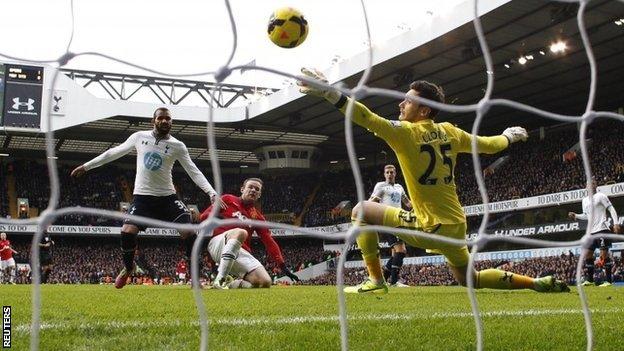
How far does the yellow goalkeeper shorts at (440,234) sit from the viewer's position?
188 inches

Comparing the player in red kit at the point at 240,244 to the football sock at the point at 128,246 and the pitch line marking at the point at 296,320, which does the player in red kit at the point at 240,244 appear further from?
the pitch line marking at the point at 296,320

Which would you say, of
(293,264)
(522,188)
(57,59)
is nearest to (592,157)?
(522,188)

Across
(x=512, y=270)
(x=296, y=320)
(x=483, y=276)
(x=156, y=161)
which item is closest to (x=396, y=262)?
(x=156, y=161)

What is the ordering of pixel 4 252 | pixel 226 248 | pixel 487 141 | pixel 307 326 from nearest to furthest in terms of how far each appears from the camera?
pixel 307 326, pixel 487 141, pixel 226 248, pixel 4 252

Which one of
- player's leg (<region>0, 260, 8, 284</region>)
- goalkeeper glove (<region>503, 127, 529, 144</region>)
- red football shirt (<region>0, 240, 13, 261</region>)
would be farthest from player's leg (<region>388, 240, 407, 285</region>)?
player's leg (<region>0, 260, 8, 284</region>)

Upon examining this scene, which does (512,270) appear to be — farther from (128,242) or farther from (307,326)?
(307,326)

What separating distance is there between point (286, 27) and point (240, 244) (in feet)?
10.8

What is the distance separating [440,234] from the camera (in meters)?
4.88

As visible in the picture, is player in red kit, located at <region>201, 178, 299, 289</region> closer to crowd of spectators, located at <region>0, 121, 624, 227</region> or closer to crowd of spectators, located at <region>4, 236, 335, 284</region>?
crowd of spectators, located at <region>0, 121, 624, 227</region>

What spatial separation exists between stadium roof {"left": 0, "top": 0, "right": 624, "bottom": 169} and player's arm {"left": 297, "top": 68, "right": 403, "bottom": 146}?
335 inches

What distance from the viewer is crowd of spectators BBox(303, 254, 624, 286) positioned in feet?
66.3

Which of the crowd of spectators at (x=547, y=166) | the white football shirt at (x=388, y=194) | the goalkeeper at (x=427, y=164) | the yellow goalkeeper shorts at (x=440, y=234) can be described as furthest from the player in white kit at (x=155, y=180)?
the crowd of spectators at (x=547, y=166)

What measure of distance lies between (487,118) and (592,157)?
5234 millimetres

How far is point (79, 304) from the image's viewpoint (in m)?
5.26
